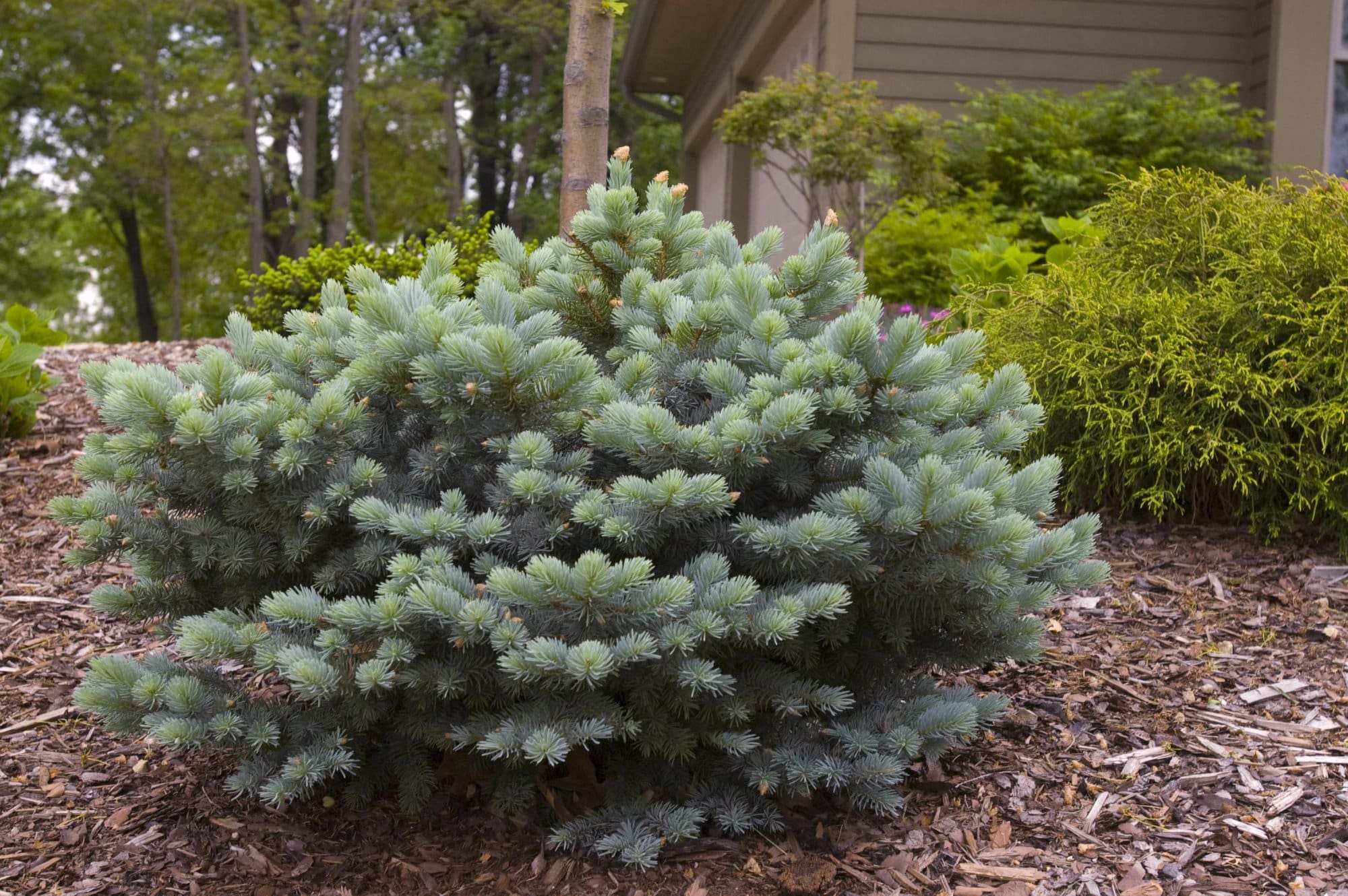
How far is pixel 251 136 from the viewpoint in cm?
1627

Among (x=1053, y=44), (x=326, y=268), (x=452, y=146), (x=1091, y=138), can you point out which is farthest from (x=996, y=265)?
(x=452, y=146)

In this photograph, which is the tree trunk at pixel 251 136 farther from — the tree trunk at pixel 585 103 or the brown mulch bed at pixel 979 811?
the brown mulch bed at pixel 979 811

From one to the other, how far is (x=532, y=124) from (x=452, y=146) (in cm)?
160

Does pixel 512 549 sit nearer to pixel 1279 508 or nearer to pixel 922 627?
pixel 922 627

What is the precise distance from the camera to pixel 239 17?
15.9 meters

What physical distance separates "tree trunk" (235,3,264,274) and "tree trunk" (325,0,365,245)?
105 cm

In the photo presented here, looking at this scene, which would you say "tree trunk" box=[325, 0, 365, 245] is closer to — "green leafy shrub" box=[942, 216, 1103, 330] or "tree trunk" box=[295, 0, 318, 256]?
"tree trunk" box=[295, 0, 318, 256]

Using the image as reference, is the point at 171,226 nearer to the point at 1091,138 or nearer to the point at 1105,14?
the point at 1105,14

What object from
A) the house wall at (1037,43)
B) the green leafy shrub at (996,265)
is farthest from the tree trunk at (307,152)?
the green leafy shrub at (996,265)

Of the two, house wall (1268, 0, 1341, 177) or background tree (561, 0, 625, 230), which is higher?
house wall (1268, 0, 1341, 177)

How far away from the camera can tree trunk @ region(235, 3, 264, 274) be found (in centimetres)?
1584

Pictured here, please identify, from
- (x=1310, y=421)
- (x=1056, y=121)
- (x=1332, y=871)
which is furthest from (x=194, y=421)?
(x=1056, y=121)

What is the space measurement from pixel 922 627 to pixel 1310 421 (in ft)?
6.56

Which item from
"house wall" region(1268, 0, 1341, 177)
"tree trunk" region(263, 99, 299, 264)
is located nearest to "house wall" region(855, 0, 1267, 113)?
"house wall" region(1268, 0, 1341, 177)
